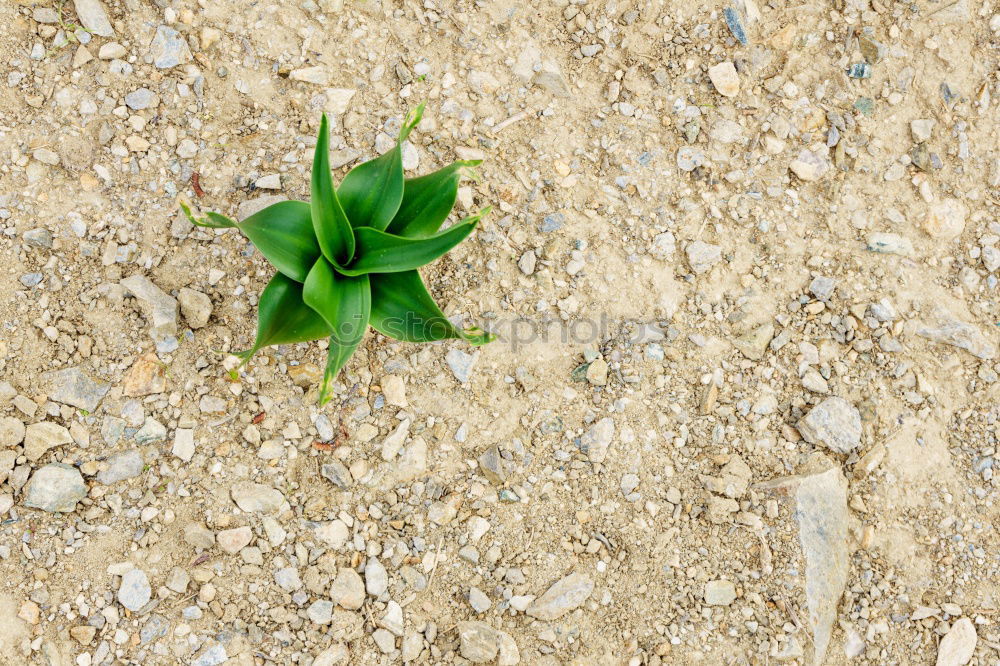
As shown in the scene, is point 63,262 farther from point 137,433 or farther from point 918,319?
point 918,319

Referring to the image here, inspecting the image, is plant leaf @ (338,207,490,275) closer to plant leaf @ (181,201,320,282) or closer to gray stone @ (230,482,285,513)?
plant leaf @ (181,201,320,282)

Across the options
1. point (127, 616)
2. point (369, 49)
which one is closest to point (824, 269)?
point (369, 49)

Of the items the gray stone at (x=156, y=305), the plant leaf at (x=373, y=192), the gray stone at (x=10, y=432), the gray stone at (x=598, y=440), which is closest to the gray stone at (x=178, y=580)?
the gray stone at (x=10, y=432)

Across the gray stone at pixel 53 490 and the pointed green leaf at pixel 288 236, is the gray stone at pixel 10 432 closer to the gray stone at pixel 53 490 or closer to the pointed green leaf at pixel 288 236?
the gray stone at pixel 53 490

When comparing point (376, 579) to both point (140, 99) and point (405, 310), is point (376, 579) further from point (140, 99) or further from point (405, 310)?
point (140, 99)

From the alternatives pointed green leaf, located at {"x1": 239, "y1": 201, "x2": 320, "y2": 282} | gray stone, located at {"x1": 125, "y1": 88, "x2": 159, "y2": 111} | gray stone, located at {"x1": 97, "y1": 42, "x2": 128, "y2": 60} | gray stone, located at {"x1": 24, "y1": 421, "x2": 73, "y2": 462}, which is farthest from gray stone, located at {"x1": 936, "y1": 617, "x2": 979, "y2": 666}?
gray stone, located at {"x1": 97, "y1": 42, "x2": 128, "y2": 60}
